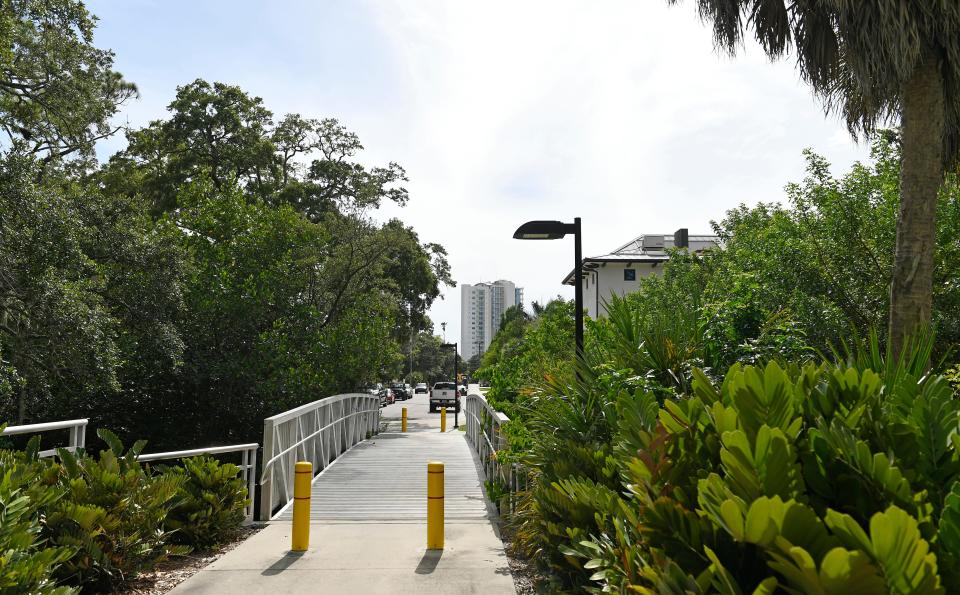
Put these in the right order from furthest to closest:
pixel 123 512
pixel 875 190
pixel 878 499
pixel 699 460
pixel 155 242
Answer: pixel 155 242 < pixel 875 190 < pixel 123 512 < pixel 699 460 < pixel 878 499

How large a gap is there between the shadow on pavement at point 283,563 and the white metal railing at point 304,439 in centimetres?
200

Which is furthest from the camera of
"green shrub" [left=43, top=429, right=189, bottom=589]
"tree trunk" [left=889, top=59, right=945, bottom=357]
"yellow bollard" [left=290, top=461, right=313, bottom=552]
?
"tree trunk" [left=889, top=59, right=945, bottom=357]

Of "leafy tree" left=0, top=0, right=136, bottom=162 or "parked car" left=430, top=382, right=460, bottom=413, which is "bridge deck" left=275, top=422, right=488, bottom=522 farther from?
"parked car" left=430, top=382, right=460, bottom=413

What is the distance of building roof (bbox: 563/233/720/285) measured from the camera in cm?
4516

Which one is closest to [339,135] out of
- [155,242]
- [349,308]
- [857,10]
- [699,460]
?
[349,308]

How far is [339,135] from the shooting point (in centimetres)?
2944

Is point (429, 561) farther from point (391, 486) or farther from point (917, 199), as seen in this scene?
point (917, 199)

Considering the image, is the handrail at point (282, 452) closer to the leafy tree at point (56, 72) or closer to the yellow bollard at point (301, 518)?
the yellow bollard at point (301, 518)

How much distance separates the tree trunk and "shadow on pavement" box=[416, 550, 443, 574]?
513cm

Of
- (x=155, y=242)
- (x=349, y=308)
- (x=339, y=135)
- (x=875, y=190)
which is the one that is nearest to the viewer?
(x=875, y=190)

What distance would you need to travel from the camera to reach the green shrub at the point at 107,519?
5035mm

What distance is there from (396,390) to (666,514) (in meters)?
69.0

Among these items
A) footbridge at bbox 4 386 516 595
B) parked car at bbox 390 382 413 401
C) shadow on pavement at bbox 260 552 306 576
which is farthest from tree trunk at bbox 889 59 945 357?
parked car at bbox 390 382 413 401

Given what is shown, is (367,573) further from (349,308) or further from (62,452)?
(349,308)
